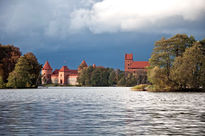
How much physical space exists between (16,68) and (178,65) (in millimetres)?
→ 52672

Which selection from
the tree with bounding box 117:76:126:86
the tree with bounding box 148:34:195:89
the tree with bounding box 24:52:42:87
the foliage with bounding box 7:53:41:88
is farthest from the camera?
the tree with bounding box 117:76:126:86

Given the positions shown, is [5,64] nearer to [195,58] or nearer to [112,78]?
[195,58]

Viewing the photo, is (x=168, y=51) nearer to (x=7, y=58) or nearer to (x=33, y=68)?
(x=33, y=68)

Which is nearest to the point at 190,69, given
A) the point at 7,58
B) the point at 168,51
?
the point at 168,51

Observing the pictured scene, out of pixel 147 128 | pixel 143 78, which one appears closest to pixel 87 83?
pixel 143 78

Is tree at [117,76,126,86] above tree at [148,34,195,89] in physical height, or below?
below

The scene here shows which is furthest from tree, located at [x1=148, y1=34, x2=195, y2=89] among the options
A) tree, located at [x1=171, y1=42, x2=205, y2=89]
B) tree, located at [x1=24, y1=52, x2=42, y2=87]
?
tree, located at [x1=24, y1=52, x2=42, y2=87]

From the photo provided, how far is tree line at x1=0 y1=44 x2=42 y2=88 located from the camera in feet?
330

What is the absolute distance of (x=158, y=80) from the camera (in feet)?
240

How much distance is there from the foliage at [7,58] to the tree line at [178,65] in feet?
166

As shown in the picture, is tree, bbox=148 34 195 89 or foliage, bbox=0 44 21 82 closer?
tree, bbox=148 34 195 89

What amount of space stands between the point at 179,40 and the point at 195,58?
8.15 metres

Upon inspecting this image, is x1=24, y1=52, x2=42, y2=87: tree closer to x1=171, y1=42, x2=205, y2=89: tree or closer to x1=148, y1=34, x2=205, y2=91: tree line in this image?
x1=148, y1=34, x2=205, y2=91: tree line

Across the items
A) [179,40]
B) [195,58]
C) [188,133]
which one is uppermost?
[179,40]
